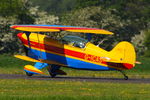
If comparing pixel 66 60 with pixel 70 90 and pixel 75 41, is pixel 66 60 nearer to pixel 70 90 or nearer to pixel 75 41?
pixel 75 41

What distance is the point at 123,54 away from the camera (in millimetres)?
30562

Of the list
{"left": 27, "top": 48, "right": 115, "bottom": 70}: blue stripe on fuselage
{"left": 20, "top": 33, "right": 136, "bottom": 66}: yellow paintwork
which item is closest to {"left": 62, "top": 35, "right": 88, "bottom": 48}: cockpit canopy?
{"left": 20, "top": 33, "right": 136, "bottom": 66}: yellow paintwork

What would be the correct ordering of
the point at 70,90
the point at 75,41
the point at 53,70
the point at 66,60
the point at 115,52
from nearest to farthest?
the point at 70,90
the point at 115,52
the point at 75,41
the point at 66,60
the point at 53,70

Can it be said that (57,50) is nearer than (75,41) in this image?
No

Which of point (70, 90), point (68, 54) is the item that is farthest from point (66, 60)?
point (70, 90)

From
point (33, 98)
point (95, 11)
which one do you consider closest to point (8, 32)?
point (95, 11)

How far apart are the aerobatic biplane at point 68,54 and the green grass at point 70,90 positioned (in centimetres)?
293

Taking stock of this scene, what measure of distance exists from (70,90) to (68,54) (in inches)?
314

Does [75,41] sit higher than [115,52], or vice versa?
[75,41]

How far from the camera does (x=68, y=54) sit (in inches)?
1280

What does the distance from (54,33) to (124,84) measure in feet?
23.3

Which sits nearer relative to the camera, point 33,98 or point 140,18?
point 33,98

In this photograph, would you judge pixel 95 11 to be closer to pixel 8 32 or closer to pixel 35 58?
pixel 8 32

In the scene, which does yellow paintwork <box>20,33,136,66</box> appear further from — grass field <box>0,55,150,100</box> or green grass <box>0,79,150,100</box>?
green grass <box>0,79,150,100</box>
